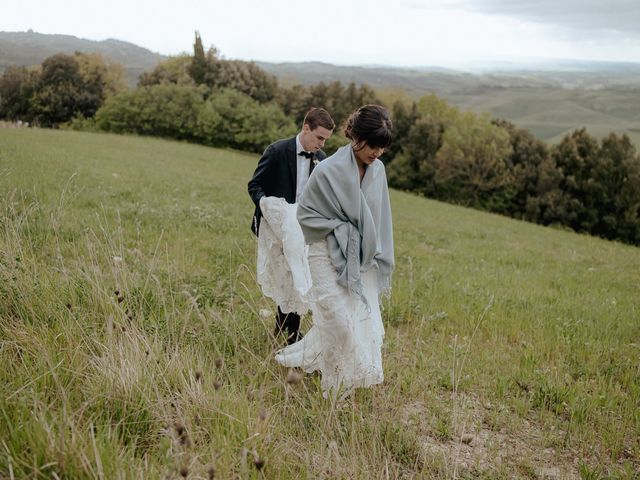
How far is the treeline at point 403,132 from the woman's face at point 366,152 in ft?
150

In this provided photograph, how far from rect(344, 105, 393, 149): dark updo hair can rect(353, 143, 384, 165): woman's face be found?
0.09ft

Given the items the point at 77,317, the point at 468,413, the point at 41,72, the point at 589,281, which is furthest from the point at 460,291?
the point at 41,72

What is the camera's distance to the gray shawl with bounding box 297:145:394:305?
4191 millimetres

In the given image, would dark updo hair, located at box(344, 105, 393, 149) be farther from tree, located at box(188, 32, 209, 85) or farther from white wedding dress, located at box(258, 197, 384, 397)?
tree, located at box(188, 32, 209, 85)

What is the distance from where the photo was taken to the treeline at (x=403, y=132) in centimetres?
4500

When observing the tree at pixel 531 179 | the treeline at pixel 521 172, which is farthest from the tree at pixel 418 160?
the tree at pixel 531 179

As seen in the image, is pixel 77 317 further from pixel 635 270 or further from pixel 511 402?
pixel 635 270

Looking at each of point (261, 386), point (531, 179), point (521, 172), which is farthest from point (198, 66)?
point (261, 386)

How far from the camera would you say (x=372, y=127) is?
13.2 feet

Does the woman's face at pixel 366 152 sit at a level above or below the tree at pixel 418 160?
above

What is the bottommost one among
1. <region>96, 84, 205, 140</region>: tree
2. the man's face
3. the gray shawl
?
the gray shawl

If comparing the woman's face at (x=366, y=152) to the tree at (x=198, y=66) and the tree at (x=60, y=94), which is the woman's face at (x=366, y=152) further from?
the tree at (x=60, y=94)

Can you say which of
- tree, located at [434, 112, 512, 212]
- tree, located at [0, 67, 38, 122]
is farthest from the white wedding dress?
tree, located at [0, 67, 38, 122]

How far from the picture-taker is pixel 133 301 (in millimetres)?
5000
